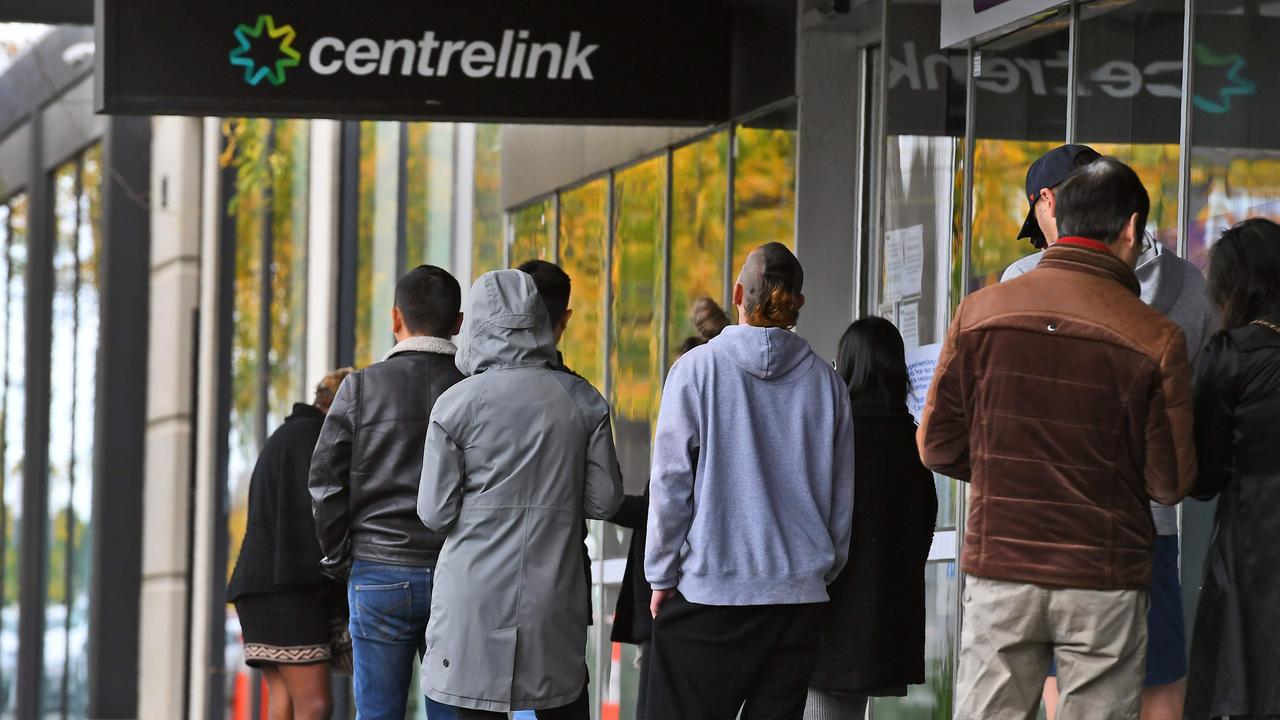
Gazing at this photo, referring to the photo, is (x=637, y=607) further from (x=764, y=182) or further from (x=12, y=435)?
(x=12, y=435)

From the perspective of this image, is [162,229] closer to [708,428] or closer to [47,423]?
[47,423]

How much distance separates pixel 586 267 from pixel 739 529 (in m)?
8.21

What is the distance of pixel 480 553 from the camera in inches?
237

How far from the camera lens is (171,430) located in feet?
70.4

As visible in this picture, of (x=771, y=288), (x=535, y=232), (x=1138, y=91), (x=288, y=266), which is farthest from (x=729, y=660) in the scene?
(x=288, y=266)

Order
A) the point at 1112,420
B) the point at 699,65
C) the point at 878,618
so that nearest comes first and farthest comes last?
the point at 1112,420 < the point at 878,618 < the point at 699,65

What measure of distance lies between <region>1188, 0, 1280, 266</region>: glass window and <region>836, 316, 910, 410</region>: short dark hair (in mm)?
1159

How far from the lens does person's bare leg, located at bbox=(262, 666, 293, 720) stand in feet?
29.1

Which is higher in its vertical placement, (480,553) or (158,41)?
(158,41)

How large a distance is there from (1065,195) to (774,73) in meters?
5.47

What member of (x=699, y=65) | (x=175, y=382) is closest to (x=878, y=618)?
(x=699, y=65)

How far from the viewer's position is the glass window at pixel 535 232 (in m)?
14.6

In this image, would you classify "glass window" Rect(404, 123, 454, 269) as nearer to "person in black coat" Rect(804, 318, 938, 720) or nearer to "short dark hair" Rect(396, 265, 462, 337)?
"short dark hair" Rect(396, 265, 462, 337)

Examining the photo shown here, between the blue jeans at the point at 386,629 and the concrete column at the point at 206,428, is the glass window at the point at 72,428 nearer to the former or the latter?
the concrete column at the point at 206,428
